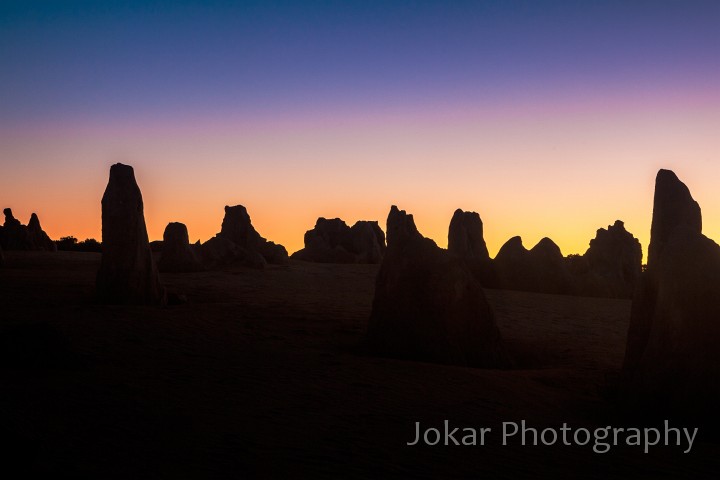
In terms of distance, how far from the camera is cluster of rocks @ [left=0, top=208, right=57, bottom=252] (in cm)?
3438

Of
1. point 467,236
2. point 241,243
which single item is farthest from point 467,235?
point 241,243

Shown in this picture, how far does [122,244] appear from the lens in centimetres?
1374

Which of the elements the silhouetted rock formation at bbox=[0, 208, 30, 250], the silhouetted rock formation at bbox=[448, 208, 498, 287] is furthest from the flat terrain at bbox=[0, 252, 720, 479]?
the silhouetted rock formation at bbox=[0, 208, 30, 250]

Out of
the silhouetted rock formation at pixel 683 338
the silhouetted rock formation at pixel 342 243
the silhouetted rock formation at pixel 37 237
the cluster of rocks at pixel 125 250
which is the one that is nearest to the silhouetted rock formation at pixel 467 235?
the silhouetted rock formation at pixel 342 243

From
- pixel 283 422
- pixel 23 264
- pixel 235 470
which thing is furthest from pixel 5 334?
pixel 23 264

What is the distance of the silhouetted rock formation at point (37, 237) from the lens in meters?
35.5

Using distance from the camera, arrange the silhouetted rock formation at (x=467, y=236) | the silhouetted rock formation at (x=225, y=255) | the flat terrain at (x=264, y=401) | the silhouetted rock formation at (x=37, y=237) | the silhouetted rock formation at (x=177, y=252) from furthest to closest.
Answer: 1. the silhouetted rock formation at (x=37, y=237)
2. the silhouetted rock formation at (x=467, y=236)
3. the silhouetted rock formation at (x=225, y=255)
4. the silhouetted rock formation at (x=177, y=252)
5. the flat terrain at (x=264, y=401)

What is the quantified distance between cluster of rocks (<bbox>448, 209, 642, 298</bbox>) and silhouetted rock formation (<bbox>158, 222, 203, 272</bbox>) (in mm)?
9542

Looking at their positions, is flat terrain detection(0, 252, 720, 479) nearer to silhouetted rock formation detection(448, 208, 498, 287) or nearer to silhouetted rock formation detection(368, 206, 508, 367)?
silhouetted rock formation detection(368, 206, 508, 367)

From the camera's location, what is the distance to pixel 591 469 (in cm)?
551

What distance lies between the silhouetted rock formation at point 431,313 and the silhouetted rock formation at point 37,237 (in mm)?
30087

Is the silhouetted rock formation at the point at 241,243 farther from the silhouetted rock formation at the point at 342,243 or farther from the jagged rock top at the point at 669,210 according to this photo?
the jagged rock top at the point at 669,210

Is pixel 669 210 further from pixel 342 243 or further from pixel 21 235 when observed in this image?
pixel 342 243

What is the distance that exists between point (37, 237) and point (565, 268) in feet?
86.6
